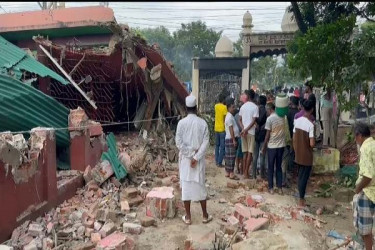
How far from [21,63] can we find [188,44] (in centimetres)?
3610

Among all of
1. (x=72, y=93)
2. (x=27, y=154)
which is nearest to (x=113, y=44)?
(x=72, y=93)

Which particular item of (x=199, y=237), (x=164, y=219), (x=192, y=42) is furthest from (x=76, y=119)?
(x=192, y=42)

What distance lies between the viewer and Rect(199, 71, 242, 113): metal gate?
51.9ft

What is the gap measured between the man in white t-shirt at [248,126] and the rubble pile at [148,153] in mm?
1473

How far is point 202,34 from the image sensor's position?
131 feet

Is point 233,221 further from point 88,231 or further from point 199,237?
point 88,231

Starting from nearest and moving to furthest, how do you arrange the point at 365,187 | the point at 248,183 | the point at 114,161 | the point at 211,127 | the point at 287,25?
the point at 365,187 → the point at 114,161 → the point at 248,183 → the point at 211,127 → the point at 287,25

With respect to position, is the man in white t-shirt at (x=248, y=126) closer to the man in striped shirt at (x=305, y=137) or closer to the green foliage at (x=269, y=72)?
the man in striped shirt at (x=305, y=137)

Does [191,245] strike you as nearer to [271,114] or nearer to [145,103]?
[271,114]

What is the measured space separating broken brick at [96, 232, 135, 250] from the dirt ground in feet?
0.48

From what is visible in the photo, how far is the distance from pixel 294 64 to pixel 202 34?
3475cm

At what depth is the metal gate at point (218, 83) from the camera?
51.9 ft

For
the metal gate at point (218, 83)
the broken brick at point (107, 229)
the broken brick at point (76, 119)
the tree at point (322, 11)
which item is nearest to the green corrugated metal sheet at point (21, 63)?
the broken brick at point (76, 119)

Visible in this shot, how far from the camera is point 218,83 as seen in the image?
16.4 m
